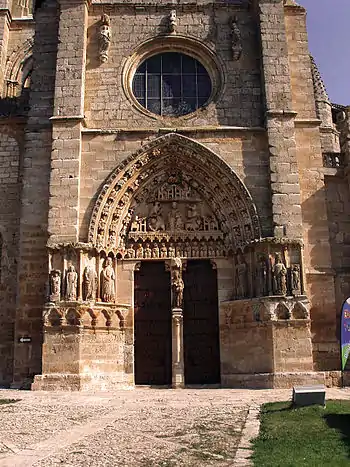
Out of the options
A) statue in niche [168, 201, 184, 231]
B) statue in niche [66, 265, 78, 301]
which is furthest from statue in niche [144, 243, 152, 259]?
statue in niche [66, 265, 78, 301]

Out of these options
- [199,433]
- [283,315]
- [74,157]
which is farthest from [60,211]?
[199,433]

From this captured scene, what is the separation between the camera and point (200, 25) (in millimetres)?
13508

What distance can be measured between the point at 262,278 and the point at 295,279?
0.69m

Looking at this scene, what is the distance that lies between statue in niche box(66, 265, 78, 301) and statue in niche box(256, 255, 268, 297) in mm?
3870

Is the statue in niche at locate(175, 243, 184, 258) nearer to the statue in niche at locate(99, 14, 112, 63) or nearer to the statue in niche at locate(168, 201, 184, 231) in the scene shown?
the statue in niche at locate(168, 201, 184, 231)

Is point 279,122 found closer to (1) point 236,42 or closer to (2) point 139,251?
(1) point 236,42

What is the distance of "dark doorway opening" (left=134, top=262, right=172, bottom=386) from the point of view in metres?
11.9

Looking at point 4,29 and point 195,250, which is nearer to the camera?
point 195,250

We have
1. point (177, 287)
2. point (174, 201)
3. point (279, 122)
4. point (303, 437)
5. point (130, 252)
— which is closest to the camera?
point (303, 437)

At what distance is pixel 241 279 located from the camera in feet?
38.9

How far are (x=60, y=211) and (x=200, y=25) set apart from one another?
19.7 feet

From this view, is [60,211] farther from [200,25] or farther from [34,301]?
[200,25]

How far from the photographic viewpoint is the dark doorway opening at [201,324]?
11.9 m

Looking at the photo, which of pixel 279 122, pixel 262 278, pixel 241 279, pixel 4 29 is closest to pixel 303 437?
pixel 262 278
